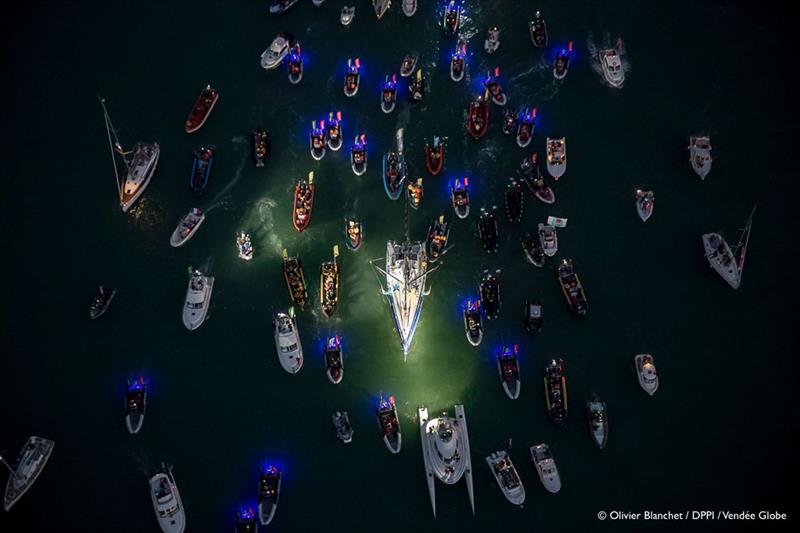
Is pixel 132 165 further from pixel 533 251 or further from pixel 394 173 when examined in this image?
pixel 533 251

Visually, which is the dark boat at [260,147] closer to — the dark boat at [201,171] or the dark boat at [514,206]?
the dark boat at [201,171]

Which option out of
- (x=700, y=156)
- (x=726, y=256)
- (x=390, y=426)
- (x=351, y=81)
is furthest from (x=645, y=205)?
(x=390, y=426)

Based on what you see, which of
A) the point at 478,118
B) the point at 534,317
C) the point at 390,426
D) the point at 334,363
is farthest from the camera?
the point at 478,118

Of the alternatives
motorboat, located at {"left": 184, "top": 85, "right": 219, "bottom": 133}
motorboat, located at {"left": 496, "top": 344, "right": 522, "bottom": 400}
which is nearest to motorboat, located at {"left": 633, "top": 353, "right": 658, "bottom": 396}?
motorboat, located at {"left": 496, "top": 344, "right": 522, "bottom": 400}

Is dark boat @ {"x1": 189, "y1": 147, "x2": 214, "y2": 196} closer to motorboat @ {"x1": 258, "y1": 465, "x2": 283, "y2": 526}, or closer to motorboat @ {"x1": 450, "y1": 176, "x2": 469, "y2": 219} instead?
motorboat @ {"x1": 450, "y1": 176, "x2": 469, "y2": 219}

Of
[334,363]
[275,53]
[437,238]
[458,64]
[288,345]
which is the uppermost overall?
[275,53]

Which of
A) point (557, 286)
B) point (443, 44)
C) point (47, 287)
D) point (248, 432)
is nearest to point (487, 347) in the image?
point (557, 286)
